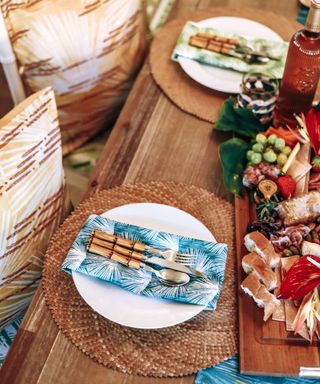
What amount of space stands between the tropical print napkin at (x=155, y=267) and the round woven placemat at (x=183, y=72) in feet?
1.20

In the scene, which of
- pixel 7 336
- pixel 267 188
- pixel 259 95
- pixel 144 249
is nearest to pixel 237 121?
pixel 259 95

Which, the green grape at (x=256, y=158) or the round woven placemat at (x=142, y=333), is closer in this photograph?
the round woven placemat at (x=142, y=333)

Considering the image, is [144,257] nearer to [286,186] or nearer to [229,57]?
[286,186]

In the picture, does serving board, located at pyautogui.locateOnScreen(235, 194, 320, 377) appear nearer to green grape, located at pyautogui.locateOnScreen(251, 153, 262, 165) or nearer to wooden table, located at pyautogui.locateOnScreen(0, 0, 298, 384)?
wooden table, located at pyautogui.locateOnScreen(0, 0, 298, 384)

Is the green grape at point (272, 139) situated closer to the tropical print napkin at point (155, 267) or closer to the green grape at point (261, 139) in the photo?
the green grape at point (261, 139)

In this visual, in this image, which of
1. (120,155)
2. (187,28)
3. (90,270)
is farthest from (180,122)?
(90,270)

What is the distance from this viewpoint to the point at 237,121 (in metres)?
1.16

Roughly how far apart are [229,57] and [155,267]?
62 centimetres

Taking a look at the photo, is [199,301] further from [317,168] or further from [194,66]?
[194,66]

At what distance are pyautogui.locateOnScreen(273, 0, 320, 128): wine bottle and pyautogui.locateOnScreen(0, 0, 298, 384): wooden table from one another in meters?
0.15

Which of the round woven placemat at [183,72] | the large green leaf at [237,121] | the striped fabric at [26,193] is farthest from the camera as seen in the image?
the round woven placemat at [183,72]

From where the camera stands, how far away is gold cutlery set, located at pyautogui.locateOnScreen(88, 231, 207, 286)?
924 mm

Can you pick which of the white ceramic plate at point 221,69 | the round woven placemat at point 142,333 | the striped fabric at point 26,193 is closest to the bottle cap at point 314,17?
the white ceramic plate at point 221,69

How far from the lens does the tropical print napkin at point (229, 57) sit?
1294 mm
